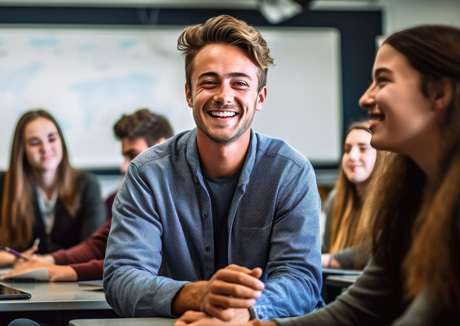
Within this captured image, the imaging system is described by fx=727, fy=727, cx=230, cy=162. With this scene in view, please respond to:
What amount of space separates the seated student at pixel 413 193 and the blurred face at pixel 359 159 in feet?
6.24

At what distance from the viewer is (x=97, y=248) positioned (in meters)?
3.03

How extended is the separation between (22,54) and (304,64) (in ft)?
8.42

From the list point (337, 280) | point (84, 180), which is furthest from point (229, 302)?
point (84, 180)

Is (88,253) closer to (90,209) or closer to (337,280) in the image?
(90,209)

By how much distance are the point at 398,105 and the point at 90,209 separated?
2.47 metres

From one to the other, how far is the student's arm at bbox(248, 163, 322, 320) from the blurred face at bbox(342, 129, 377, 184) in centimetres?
142

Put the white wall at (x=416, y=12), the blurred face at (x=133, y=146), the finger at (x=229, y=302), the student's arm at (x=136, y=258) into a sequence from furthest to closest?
the white wall at (x=416, y=12) < the blurred face at (x=133, y=146) < the student's arm at (x=136, y=258) < the finger at (x=229, y=302)

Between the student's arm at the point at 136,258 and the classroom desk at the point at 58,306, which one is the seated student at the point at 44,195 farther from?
the student's arm at the point at 136,258

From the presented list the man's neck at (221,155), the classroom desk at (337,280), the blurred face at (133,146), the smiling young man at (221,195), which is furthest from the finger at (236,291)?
the blurred face at (133,146)

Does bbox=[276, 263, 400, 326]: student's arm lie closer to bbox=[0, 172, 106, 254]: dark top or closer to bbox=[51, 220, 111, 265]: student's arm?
bbox=[51, 220, 111, 265]: student's arm

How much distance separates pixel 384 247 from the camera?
1573 millimetres

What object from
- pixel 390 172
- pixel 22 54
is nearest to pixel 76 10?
pixel 22 54

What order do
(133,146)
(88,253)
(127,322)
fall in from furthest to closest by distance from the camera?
(133,146) < (88,253) < (127,322)

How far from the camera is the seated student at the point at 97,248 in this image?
2811mm
